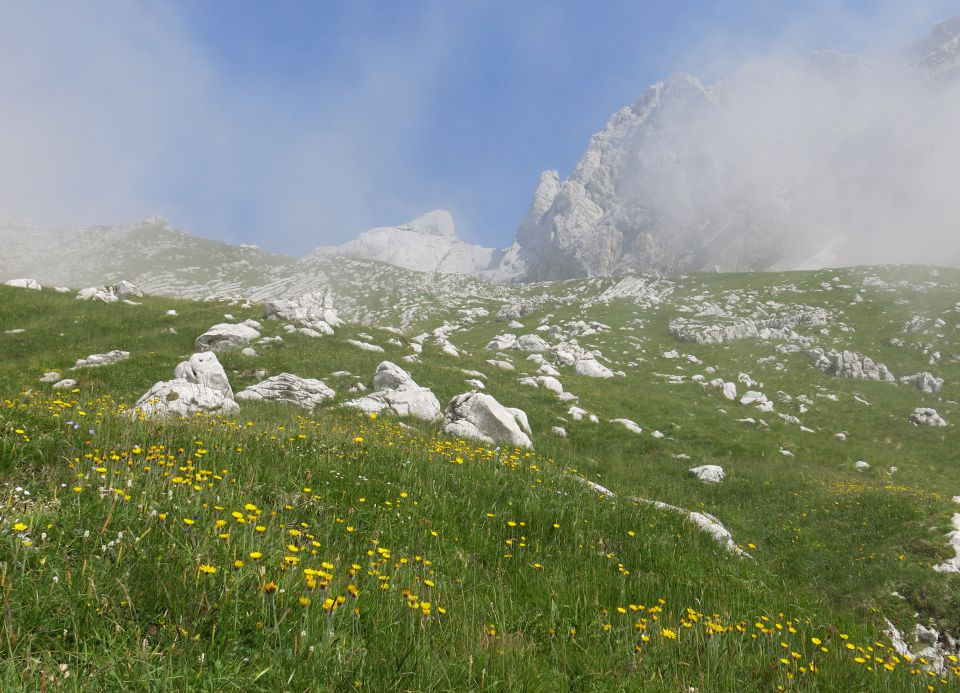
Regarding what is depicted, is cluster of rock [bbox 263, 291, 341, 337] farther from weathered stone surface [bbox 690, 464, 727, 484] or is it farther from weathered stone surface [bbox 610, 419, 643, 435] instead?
weathered stone surface [bbox 690, 464, 727, 484]

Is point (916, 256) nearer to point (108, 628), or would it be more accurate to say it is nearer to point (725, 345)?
point (725, 345)

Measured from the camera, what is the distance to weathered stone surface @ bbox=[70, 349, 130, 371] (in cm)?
2228

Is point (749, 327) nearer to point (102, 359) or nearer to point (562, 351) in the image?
point (562, 351)

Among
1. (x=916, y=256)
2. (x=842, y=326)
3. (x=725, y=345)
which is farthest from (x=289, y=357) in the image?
(x=916, y=256)

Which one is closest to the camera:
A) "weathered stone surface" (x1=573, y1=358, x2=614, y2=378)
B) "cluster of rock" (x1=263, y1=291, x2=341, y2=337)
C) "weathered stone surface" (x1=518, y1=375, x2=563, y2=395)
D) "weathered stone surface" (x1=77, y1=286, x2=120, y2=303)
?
"weathered stone surface" (x1=518, y1=375, x2=563, y2=395)

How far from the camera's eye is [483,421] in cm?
2016

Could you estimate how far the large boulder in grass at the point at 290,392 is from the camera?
67.2 ft

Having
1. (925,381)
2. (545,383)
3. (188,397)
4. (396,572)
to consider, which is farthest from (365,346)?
(925,381)

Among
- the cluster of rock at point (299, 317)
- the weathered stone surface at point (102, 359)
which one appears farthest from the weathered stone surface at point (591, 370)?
the weathered stone surface at point (102, 359)

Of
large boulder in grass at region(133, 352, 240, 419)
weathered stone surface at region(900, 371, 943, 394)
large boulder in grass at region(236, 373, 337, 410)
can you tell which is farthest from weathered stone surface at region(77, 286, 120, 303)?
weathered stone surface at region(900, 371, 943, 394)

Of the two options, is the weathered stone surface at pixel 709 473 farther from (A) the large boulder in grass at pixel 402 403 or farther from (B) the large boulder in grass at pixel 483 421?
(A) the large boulder in grass at pixel 402 403

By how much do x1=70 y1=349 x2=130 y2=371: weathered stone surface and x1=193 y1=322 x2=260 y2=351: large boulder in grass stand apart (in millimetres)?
3753

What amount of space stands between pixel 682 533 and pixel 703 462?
16752 millimetres

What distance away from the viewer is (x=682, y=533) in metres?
9.29
